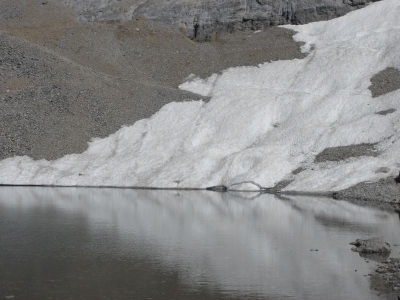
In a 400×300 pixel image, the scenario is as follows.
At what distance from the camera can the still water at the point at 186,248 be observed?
2089 centimetres

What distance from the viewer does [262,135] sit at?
63.0m

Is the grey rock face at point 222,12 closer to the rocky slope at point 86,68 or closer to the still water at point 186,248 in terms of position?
the rocky slope at point 86,68

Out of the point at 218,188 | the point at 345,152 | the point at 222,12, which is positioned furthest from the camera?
the point at 222,12

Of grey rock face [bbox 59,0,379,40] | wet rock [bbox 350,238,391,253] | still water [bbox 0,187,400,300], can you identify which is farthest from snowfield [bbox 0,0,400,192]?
wet rock [bbox 350,238,391,253]

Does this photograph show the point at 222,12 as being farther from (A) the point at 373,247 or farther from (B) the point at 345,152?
(A) the point at 373,247

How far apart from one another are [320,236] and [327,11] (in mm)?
68765

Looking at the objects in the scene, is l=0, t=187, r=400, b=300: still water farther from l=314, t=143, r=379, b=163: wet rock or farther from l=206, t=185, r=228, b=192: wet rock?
l=314, t=143, r=379, b=163: wet rock

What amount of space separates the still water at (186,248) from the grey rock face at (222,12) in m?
55.1

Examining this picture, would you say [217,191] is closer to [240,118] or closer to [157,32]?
[240,118]

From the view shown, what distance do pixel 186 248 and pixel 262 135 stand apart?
1436 inches

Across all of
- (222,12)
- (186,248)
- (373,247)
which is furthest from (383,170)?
(222,12)

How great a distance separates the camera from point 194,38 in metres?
99.2

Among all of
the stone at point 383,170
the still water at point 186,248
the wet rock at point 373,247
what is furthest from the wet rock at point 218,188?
the wet rock at point 373,247

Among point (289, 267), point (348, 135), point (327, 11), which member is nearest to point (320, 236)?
point (289, 267)
